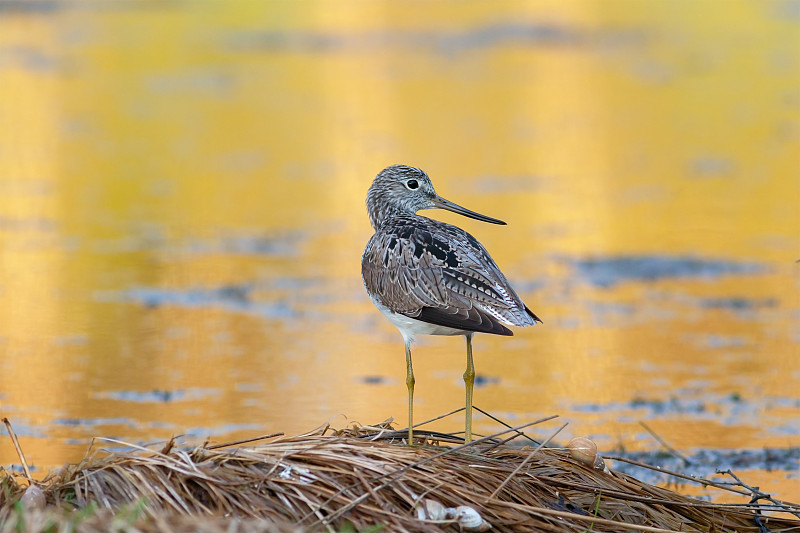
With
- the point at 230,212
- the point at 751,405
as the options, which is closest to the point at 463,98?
the point at 230,212

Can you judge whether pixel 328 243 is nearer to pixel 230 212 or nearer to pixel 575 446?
pixel 230 212

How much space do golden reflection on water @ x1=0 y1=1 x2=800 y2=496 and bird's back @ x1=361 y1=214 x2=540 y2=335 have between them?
1594mm

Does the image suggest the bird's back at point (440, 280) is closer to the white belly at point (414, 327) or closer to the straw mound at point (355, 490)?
the white belly at point (414, 327)

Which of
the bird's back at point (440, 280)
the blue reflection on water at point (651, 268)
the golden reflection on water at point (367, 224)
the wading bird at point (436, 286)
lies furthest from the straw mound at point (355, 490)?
the blue reflection on water at point (651, 268)

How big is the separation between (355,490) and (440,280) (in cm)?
127

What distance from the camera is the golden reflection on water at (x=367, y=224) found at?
787 centimetres

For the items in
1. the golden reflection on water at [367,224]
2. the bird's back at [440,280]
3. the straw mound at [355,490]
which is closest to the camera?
the straw mound at [355,490]

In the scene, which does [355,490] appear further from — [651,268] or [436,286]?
[651,268]

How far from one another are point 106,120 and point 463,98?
5.43 m

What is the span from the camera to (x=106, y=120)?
734 inches

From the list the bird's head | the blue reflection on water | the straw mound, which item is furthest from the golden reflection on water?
the straw mound

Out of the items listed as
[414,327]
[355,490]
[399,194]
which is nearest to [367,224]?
[399,194]

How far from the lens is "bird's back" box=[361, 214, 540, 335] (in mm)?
5453

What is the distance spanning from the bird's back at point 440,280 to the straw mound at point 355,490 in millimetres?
610
